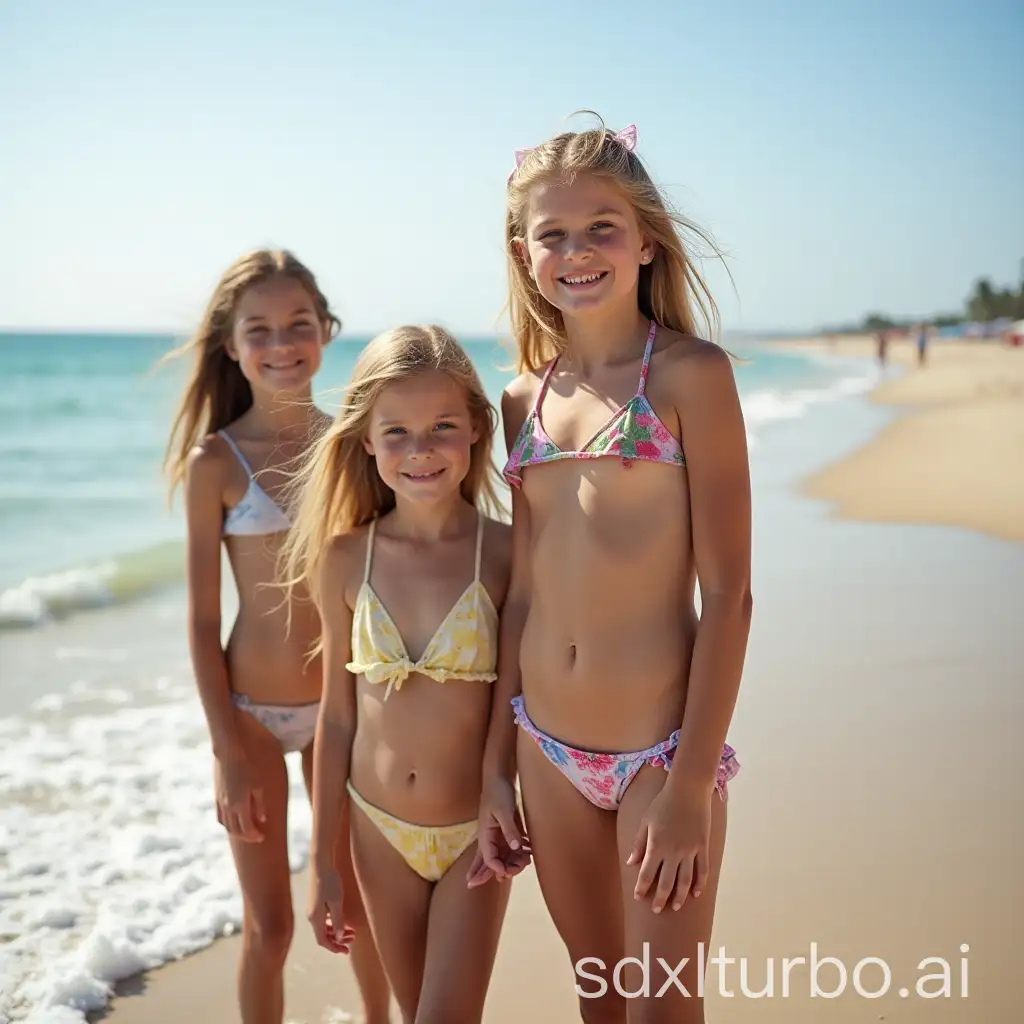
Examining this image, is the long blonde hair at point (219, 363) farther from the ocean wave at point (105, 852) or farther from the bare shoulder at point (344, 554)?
the ocean wave at point (105, 852)

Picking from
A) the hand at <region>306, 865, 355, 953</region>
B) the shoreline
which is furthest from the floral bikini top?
the shoreline

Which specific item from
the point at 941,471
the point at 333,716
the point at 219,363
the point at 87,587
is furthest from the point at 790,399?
the point at 333,716

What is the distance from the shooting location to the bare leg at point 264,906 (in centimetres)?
302

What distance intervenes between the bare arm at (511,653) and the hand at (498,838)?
0.05 metres

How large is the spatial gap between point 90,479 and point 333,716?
13214 millimetres

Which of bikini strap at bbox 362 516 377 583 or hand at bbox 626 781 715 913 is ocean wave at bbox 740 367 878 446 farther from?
hand at bbox 626 781 715 913

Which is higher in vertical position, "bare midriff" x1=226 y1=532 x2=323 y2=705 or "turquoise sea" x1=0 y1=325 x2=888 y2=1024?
"bare midriff" x1=226 y1=532 x2=323 y2=705

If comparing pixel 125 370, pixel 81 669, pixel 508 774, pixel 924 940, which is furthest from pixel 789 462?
pixel 125 370

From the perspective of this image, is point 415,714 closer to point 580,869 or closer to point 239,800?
point 580,869

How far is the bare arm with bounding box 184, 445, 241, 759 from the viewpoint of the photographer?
10.1 feet

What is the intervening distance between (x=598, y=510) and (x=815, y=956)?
6.06ft

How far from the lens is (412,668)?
260 cm

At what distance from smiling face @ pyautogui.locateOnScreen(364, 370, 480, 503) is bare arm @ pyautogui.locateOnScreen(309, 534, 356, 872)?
0.84 ft

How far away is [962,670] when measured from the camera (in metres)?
5.56
